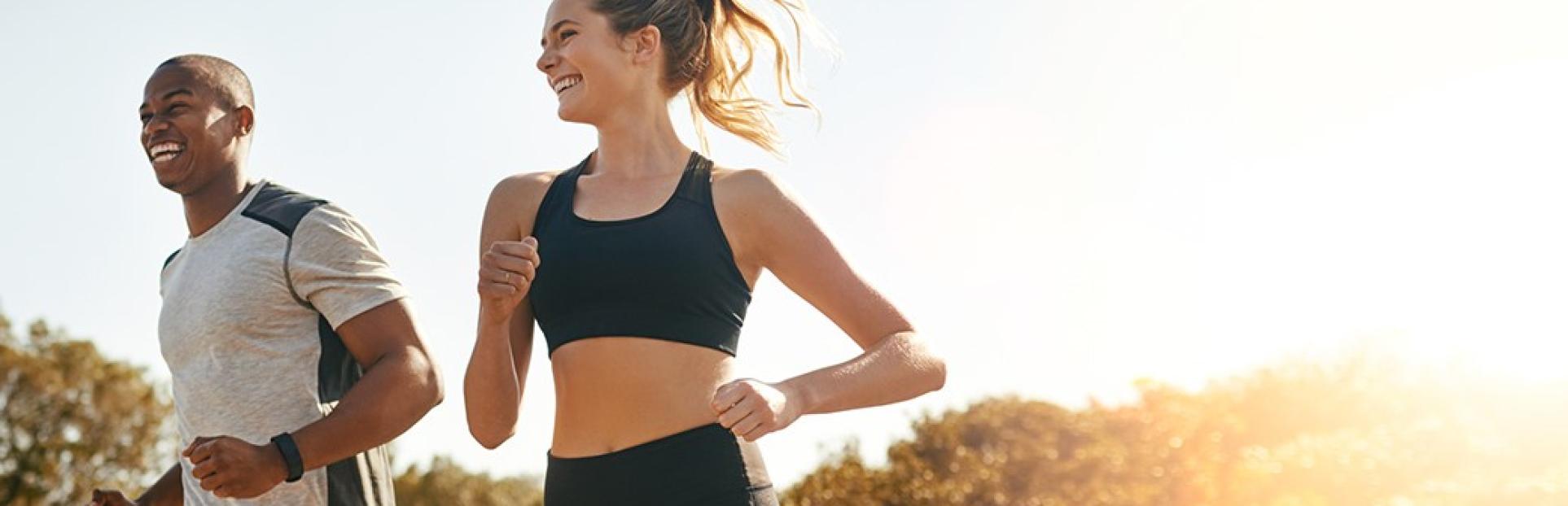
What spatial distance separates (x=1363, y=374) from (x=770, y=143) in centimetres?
2794

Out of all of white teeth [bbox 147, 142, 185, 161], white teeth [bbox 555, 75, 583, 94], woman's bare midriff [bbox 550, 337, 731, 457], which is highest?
white teeth [bbox 555, 75, 583, 94]

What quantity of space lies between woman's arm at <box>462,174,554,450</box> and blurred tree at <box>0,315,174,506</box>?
26414mm

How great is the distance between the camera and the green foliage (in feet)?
66.7

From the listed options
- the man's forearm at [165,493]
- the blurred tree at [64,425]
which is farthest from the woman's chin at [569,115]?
the blurred tree at [64,425]

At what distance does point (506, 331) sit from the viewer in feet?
10.8

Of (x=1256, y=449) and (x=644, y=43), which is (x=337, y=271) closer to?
(x=644, y=43)

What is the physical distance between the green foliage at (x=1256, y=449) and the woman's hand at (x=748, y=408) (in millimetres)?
15925

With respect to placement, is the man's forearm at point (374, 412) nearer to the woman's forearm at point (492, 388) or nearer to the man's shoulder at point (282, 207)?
the woman's forearm at point (492, 388)

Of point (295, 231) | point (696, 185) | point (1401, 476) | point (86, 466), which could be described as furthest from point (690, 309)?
point (86, 466)

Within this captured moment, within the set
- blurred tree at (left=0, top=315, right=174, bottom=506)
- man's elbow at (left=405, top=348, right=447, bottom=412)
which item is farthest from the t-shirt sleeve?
blurred tree at (left=0, top=315, right=174, bottom=506)

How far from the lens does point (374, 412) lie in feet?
11.8

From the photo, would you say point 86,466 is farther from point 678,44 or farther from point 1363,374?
point 678,44

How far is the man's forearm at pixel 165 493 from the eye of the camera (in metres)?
4.07

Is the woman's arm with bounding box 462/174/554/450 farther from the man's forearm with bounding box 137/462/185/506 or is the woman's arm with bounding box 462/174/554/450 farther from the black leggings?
the man's forearm with bounding box 137/462/185/506
